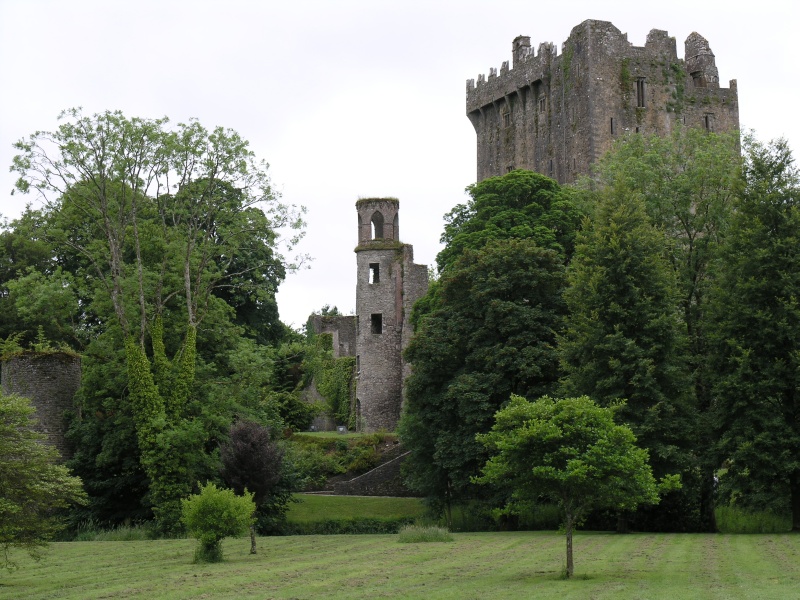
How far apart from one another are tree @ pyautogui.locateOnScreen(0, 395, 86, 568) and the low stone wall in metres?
21.0

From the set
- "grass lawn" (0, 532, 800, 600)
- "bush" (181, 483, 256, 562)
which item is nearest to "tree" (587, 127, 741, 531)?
"grass lawn" (0, 532, 800, 600)

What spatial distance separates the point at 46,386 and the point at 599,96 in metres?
35.5

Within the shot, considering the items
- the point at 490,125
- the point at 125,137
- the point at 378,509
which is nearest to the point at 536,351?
the point at 378,509

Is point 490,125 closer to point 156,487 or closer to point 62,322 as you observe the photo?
point 62,322

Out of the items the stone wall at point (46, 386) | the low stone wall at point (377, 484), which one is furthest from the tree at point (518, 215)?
the stone wall at point (46, 386)

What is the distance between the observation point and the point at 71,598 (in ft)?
51.1

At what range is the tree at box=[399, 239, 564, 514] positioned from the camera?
100 feet

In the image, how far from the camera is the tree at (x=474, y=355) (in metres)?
30.5

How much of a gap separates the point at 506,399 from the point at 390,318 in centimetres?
1700

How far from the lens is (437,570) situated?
18.3 m

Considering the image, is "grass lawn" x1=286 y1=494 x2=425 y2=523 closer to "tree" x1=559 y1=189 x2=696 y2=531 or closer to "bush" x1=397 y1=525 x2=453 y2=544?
"bush" x1=397 y1=525 x2=453 y2=544

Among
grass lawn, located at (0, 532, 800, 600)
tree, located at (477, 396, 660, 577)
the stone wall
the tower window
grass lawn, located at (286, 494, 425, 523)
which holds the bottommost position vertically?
grass lawn, located at (0, 532, 800, 600)

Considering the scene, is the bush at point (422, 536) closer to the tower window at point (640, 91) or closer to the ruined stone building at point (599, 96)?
the ruined stone building at point (599, 96)

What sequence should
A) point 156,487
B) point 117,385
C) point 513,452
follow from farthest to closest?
point 117,385 → point 156,487 → point 513,452
